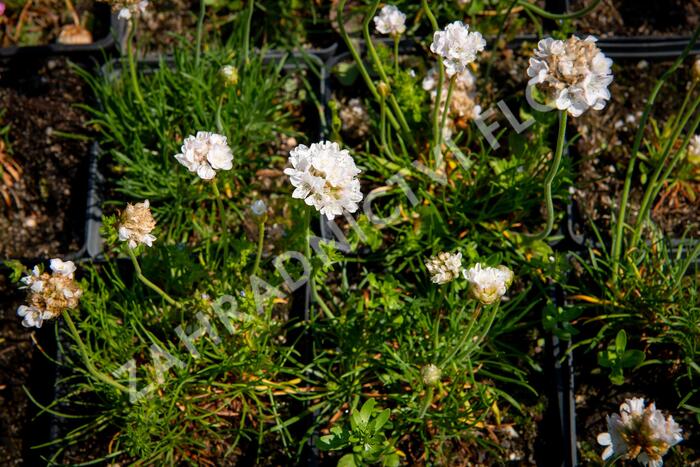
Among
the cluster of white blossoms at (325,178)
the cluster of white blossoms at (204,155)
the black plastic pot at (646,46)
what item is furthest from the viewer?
the black plastic pot at (646,46)

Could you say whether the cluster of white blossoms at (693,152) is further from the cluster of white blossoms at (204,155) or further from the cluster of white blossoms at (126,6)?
the cluster of white blossoms at (126,6)

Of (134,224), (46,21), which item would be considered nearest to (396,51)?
(134,224)

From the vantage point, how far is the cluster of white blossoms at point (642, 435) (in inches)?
74.6

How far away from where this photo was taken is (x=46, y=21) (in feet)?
11.6

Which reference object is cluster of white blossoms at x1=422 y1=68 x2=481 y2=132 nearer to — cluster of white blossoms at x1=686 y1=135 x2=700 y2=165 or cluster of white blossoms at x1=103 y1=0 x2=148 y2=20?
cluster of white blossoms at x1=686 y1=135 x2=700 y2=165

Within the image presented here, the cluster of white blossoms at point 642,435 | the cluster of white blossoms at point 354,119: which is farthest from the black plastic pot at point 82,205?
the cluster of white blossoms at point 642,435

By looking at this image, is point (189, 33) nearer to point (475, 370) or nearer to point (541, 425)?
point (475, 370)

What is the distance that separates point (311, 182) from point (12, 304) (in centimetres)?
176

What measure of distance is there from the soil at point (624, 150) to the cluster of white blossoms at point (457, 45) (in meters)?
0.95

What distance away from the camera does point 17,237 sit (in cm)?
310

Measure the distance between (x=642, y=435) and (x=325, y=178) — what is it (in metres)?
A: 1.12

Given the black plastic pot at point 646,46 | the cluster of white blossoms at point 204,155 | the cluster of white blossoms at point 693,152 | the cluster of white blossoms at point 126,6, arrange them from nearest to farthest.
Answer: the cluster of white blossoms at point 204,155 < the cluster of white blossoms at point 126,6 < the cluster of white blossoms at point 693,152 < the black plastic pot at point 646,46

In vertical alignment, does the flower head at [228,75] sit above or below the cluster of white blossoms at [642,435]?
above

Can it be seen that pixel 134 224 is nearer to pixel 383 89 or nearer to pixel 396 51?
pixel 383 89
